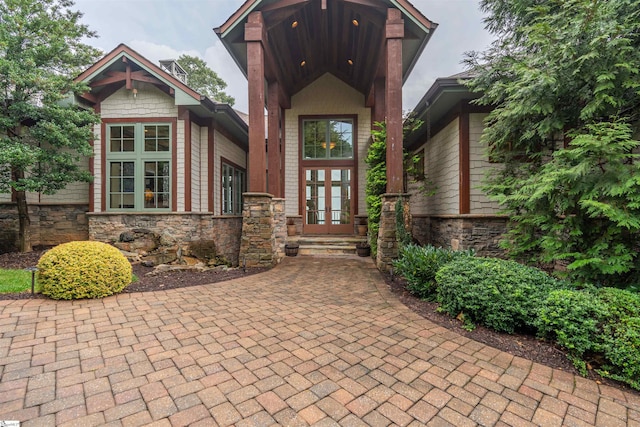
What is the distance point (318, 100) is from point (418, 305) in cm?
855

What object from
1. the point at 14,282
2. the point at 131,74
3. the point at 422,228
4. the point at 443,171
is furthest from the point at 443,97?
the point at 14,282

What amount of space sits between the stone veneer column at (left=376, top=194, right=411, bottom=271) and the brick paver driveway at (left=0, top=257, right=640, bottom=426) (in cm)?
237

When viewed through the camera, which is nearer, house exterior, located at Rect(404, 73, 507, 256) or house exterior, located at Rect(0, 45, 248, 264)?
house exterior, located at Rect(404, 73, 507, 256)

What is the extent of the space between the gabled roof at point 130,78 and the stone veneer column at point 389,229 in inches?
201

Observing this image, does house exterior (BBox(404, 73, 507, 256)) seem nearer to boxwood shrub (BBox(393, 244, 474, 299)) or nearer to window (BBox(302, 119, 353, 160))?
boxwood shrub (BBox(393, 244, 474, 299))

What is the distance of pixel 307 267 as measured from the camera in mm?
6223

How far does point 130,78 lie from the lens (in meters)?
7.00

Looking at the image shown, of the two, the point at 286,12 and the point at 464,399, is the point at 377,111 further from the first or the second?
the point at 464,399

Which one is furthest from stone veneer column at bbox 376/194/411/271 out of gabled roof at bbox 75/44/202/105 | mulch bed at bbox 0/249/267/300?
gabled roof at bbox 75/44/202/105

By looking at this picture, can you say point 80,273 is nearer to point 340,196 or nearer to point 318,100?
point 340,196

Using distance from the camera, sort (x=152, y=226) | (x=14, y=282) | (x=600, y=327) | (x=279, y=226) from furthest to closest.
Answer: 1. (x=152, y=226)
2. (x=279, y=226)
3. (x=14, y=282)
4. (x=600, y=327)

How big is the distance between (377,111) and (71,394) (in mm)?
8560

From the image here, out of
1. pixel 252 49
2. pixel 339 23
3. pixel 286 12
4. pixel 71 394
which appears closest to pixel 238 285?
pixel 71 394

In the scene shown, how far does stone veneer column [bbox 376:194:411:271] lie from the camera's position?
5.78 meters
